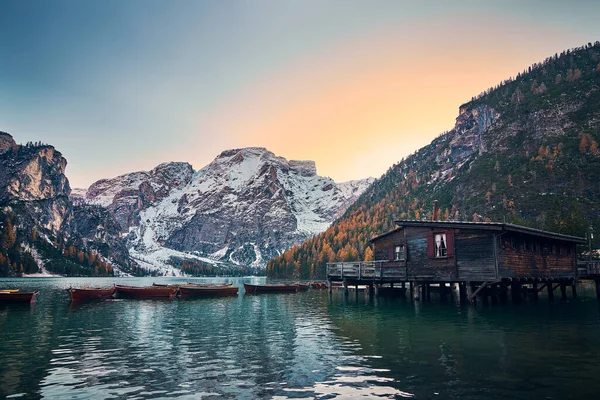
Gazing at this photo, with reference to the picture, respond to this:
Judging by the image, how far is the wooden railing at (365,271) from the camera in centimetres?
5093

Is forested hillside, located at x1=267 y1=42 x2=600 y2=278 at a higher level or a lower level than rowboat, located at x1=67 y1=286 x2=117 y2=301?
higher

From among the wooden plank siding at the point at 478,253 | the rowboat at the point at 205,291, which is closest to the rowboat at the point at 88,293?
the rowboat at the point at 205,291

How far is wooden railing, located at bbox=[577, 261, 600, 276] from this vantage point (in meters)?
52.8

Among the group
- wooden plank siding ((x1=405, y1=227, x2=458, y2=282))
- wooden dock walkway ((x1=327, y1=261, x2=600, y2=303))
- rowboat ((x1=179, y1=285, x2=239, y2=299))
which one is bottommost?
rowboat ((x1=179, y1=285, x2=239, y2=299))

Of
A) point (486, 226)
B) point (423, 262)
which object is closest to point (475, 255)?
point (486, 226)

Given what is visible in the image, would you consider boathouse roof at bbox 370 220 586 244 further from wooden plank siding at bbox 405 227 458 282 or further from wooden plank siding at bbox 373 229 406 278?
wooden plank siding at bbox 373 229 406 278

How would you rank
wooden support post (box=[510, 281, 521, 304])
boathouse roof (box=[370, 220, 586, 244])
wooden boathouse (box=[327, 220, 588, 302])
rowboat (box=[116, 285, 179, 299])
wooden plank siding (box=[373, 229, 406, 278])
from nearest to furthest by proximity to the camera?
boathouse roof (box=[370, 220, 586, 244]), wooden boathouse (box=[327, 220, 588, 302]), wooden plank siding (box=[373, 229, 406, 278]), wooden support post (box=[510, 281, 521, 304]), rowboat (box=[116, 285, 179, 299])

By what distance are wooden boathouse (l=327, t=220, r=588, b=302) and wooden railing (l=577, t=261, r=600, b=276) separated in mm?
822

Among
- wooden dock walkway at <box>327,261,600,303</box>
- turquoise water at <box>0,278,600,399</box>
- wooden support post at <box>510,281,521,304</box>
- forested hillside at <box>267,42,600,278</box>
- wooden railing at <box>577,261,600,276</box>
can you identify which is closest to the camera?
turquoise water at <box>0,278,600,399</box>

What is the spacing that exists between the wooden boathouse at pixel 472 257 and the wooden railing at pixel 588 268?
82 centimetres

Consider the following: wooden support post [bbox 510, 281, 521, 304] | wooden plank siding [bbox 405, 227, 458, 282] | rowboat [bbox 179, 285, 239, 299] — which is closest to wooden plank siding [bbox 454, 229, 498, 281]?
wooden plank siding [bbox 405, 227, 458, 282]

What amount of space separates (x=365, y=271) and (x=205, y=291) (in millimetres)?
30355

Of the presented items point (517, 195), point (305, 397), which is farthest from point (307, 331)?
point (517, 195)

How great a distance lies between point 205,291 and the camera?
7200cm
